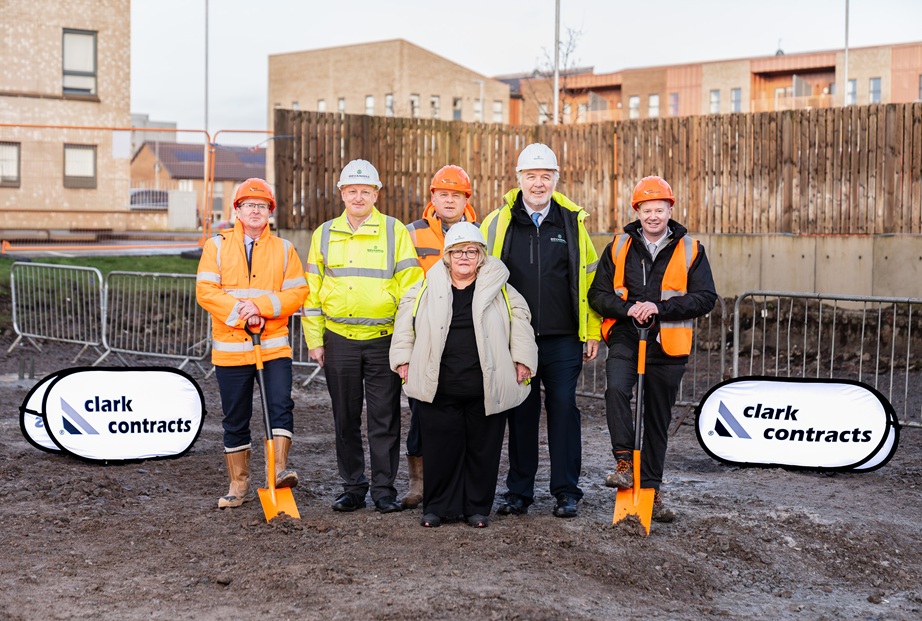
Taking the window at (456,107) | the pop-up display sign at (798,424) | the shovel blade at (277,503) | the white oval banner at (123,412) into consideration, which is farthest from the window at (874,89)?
the shovel blade at (277,503)

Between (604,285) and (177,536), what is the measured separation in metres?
2.89

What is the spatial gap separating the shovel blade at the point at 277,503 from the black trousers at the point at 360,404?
1.29 ft

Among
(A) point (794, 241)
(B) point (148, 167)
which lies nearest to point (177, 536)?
(A) point (794, 241)

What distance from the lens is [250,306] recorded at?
654 cm

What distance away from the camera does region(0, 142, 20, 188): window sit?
27.6m

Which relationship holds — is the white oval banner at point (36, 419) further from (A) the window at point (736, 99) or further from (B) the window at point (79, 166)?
(A) the window at point (736, 99)

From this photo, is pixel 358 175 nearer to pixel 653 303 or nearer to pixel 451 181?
pixel 451 181

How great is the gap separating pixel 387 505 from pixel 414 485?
0.30 meters

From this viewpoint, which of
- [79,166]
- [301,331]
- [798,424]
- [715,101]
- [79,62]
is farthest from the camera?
[715,101]

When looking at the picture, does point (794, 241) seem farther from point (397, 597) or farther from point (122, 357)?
point (397, 597)

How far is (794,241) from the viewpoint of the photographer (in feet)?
49.0

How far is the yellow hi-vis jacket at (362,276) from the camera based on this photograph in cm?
658

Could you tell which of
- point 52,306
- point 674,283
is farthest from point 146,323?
point 674,283

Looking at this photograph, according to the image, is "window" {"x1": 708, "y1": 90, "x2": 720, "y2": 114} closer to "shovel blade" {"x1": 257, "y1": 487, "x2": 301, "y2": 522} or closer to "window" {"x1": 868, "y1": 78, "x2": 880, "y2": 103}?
"window" {"x1": 868, "y1": 78, "x2": 880, "y2": 103}
